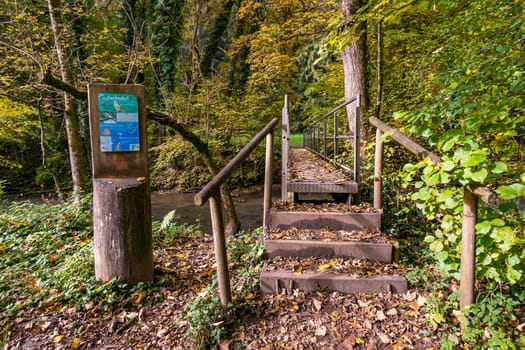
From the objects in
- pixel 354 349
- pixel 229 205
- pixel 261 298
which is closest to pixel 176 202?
pixel 229 205

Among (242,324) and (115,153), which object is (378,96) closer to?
(115,153)

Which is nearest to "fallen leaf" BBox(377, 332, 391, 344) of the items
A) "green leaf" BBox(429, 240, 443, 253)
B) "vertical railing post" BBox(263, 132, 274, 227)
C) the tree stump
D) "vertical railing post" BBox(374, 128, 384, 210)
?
"green leaf" BBox(429, 240, 443, 253)

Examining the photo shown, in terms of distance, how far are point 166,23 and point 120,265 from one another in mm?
11701

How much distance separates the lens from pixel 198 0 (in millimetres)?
7484

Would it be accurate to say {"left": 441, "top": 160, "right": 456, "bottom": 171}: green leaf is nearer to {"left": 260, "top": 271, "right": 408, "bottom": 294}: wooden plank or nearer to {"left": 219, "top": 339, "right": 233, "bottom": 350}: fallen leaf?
{"left": 260, "top": 271, "right": 408, "bottom": 294}: wooden plank

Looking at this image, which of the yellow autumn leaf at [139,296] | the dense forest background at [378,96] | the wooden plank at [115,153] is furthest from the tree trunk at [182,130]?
the yellow autumn leaf at [139,296]

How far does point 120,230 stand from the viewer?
2.80 meters

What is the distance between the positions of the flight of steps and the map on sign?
1.71 meters

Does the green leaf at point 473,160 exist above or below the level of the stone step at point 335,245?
above

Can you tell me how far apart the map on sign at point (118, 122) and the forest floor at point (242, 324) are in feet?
4.85

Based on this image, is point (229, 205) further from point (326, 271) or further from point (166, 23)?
point (166, 23)

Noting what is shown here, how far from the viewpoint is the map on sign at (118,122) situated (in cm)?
288

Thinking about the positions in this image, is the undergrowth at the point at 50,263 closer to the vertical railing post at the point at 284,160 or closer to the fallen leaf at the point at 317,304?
the fallen leaf at the point at 317,304

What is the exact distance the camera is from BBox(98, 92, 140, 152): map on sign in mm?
2877
